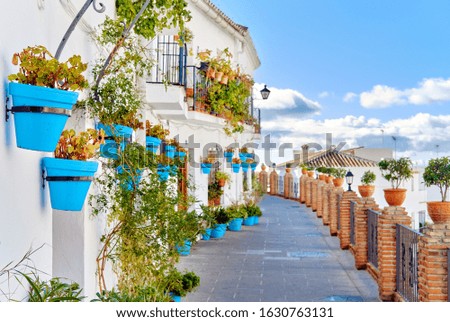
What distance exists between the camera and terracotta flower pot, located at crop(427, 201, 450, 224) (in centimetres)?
713

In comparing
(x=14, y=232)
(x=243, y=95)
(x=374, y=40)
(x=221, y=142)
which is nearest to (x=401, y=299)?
(x=374, y=40)

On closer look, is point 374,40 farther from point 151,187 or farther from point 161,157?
point 151,187

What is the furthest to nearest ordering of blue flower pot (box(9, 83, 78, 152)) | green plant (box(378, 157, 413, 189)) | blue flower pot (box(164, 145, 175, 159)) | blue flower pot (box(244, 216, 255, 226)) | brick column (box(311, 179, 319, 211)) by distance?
brick column (box(311, 179, 319, 211)) → blue flower pot (box(244, 216, 255, 226)) → green plant (box(378, 157, 413, 189)) → blue flower pot (box(164, 145, 175, 159)) → blue flower pot (box(9, 83, 78, 152))

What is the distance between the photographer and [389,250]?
9.65 metres

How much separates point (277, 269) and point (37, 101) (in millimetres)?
9198

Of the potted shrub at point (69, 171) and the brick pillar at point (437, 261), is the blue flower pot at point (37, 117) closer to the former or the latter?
the potted shrub at point (69, 171)

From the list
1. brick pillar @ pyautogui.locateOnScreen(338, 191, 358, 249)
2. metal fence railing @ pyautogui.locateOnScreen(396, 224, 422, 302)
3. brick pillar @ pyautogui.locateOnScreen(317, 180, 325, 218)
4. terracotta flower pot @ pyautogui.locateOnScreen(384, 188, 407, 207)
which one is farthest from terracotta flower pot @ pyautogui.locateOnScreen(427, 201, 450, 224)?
brick pillar @ pyautogui.locateOnScreen(317, 180, 325, 218)

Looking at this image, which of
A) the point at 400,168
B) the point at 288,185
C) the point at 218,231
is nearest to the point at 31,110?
the point at 218,231

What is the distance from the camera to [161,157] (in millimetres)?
7375

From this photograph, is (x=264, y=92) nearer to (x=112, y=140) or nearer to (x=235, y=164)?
(x=235, y=164)

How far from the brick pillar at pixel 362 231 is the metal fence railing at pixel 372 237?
0.41 ft

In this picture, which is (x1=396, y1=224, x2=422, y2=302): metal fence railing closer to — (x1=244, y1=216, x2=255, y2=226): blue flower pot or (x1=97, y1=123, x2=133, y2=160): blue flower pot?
(x1=97, y1=123, x2=133, y2=160): blue flower pot

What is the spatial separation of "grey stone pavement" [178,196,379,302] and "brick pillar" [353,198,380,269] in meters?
0.27

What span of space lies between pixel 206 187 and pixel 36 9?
1384 cm
